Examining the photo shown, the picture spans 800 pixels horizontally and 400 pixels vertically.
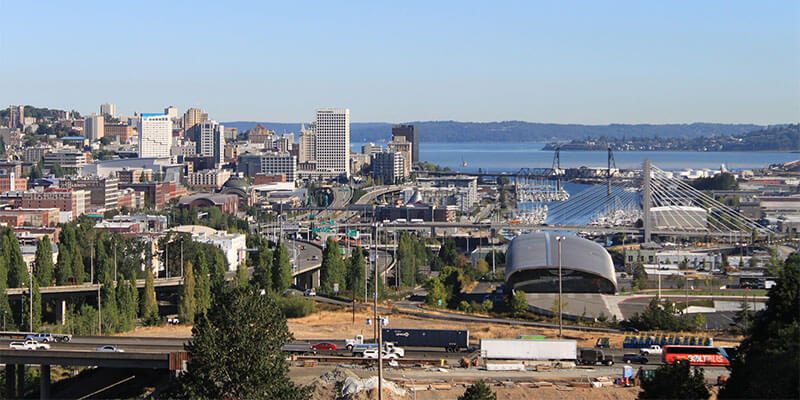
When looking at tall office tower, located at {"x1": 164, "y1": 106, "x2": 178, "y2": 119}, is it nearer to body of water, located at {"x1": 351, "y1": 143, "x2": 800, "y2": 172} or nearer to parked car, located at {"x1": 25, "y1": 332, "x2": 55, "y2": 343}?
body of water, located at {"x1": 351, "y1": 143, "x2": 800, "y2": 172}

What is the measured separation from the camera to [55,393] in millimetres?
13469

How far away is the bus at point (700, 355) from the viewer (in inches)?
520

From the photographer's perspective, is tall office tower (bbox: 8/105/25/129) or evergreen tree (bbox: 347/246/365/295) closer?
evergreen tree (bbox: 347/246/365/295)

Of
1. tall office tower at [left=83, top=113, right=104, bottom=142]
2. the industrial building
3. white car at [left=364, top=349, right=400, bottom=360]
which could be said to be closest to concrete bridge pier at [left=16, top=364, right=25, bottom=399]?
white car at [left=364, top=349, right=400, bottom=360]

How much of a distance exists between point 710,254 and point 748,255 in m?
1.28

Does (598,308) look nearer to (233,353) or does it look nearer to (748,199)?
(233,353)

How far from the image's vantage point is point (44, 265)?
70.8 feet

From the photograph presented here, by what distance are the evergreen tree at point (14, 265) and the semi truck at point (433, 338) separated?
877cm

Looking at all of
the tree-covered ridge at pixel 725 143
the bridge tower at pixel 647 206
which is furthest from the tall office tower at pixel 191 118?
the bridge tower at pixel 647 206

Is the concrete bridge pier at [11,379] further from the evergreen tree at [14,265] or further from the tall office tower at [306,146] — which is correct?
the tall office tower at [306,146]

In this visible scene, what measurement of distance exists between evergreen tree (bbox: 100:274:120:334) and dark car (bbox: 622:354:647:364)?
884 cm

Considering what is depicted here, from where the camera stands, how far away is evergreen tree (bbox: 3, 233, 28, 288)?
67.3 ft

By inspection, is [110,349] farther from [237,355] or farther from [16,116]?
[16,116]

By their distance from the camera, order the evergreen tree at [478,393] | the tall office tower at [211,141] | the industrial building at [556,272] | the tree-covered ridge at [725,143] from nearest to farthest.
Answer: the evergreen tree at [478,393], the industrial building at [556,272], the tall office tower at [211,141], the tree-covered ridge at [725,143]
